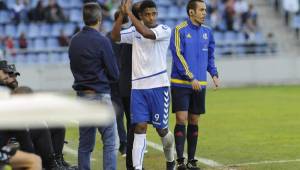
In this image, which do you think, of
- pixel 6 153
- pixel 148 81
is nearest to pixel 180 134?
pixel 148 81

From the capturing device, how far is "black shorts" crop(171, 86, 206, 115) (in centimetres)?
1061

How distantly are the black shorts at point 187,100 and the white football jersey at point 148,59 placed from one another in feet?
2.15

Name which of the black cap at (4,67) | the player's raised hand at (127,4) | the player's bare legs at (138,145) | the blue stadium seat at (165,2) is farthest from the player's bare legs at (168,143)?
the blue stadium seat at (165,2)

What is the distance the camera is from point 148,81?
32.4ft

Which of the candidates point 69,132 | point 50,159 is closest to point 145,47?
point 50,159


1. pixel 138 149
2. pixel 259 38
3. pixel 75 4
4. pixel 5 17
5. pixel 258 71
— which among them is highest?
pixel 75 4

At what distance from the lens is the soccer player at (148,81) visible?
9.82m

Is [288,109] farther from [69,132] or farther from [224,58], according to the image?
[224,58]

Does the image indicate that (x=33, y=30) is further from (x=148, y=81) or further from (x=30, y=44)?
(x=148, y=81)

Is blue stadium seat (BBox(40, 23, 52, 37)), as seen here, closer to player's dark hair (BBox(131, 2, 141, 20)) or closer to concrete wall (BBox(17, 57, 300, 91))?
concrete wall (BBox(17, 57, 300, 91))

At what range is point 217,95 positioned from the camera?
23.9 metres

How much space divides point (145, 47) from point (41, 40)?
63.3 feet

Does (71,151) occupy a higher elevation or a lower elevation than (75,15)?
lower

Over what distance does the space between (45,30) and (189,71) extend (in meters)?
19.0
